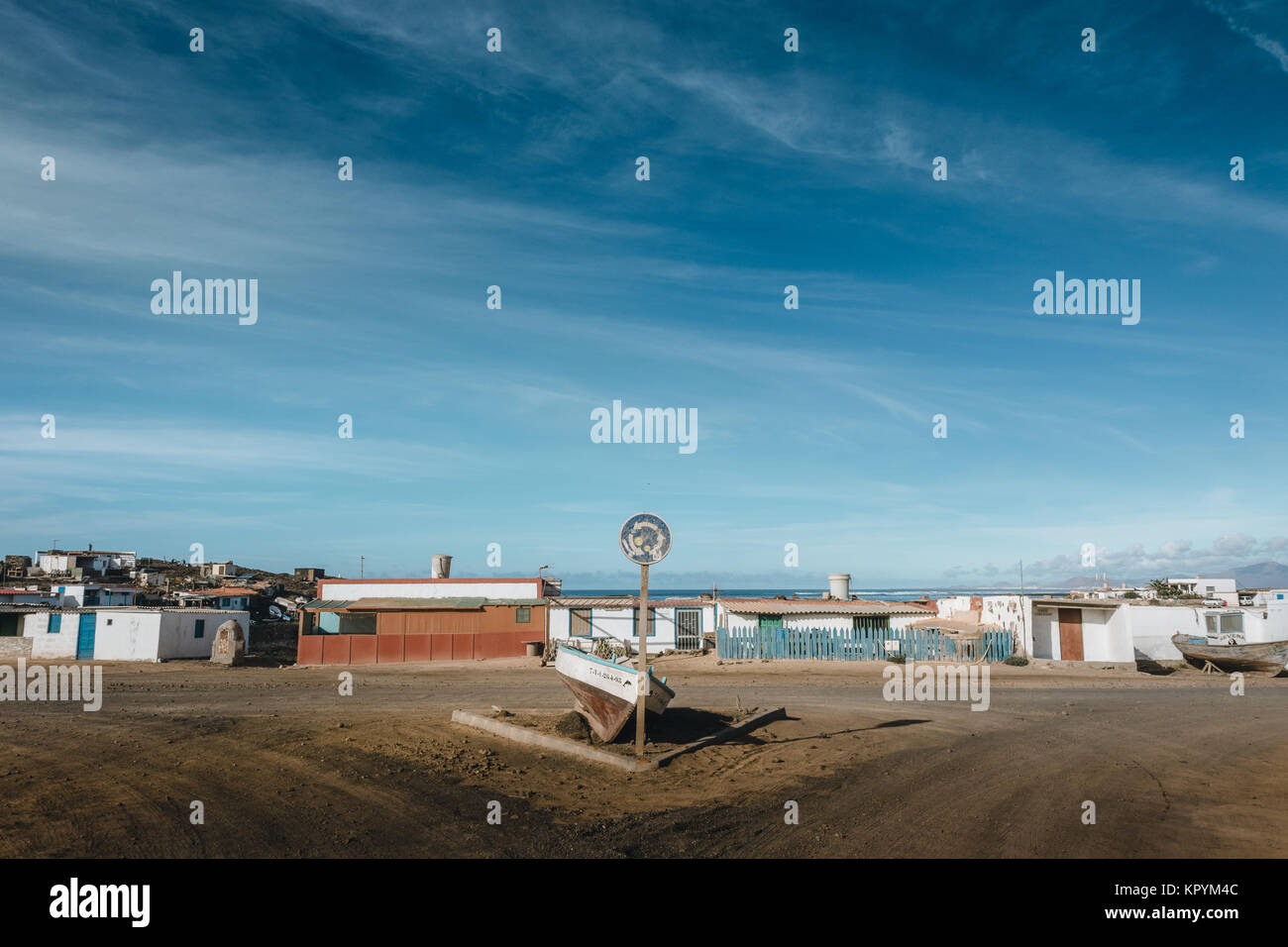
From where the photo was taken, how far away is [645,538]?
14727 mm

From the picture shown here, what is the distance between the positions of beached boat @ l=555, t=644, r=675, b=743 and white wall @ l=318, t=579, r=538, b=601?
98.6 ft

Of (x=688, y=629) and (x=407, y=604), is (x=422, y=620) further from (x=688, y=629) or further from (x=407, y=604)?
(x=688, y=629)

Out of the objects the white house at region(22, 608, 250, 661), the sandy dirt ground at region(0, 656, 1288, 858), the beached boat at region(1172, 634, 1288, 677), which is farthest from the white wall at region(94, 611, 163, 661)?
the beached boat at region(1172, 634, 1288, 677)

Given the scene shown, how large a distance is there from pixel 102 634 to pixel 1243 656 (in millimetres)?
49985

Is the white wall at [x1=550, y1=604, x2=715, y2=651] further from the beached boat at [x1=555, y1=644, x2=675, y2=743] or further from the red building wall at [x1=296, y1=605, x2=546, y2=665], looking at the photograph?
the beached boat at [x1=555, y1=644, x2=675, y2=743]

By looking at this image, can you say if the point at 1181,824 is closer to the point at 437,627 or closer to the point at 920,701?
the point at 920,701

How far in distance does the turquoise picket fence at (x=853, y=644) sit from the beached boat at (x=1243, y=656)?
294 inches

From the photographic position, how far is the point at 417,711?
20188 millimetres

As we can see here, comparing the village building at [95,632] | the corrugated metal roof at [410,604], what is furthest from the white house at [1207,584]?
the village building at [95,632]

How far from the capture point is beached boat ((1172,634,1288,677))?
33.8 meters
